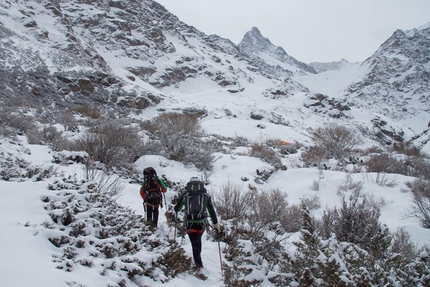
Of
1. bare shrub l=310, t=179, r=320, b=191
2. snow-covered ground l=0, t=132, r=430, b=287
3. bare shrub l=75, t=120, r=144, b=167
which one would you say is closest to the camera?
snow-covered ground l=0, t=132, r=430, b=287

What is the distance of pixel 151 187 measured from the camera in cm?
532

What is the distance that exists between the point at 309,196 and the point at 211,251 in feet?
15.3

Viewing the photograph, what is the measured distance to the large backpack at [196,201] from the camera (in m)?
4.17

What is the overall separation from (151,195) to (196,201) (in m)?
1.43

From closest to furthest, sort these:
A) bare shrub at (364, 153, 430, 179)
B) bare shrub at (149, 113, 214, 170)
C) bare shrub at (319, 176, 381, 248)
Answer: bare shrub at (319, 176, 381, 248), bare shrub at (364, 153, 430, 179), bare shrub at (149, 113, 214, 170)

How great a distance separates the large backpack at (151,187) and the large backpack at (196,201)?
1.19 m

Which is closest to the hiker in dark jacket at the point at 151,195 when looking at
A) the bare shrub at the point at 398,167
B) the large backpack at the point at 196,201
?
the large backpack at the point at 196,201

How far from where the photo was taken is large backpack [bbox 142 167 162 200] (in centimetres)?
524

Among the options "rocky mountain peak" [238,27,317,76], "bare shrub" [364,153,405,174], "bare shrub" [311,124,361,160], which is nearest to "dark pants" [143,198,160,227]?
"bare shrub" [364,153,405,174]

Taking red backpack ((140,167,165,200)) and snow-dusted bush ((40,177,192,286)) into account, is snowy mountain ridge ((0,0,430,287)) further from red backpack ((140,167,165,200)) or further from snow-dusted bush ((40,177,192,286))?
red backpack ((140,167,165,200))

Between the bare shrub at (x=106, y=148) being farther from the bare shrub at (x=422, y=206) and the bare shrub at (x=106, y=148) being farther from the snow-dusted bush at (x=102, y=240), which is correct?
the bare shrub at (x=422, y=206)

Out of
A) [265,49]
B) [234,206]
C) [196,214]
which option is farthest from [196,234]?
[265,49]

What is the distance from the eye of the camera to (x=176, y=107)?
30375 millimetres

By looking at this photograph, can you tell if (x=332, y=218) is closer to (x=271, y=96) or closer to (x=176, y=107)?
(x=176, y=107)
